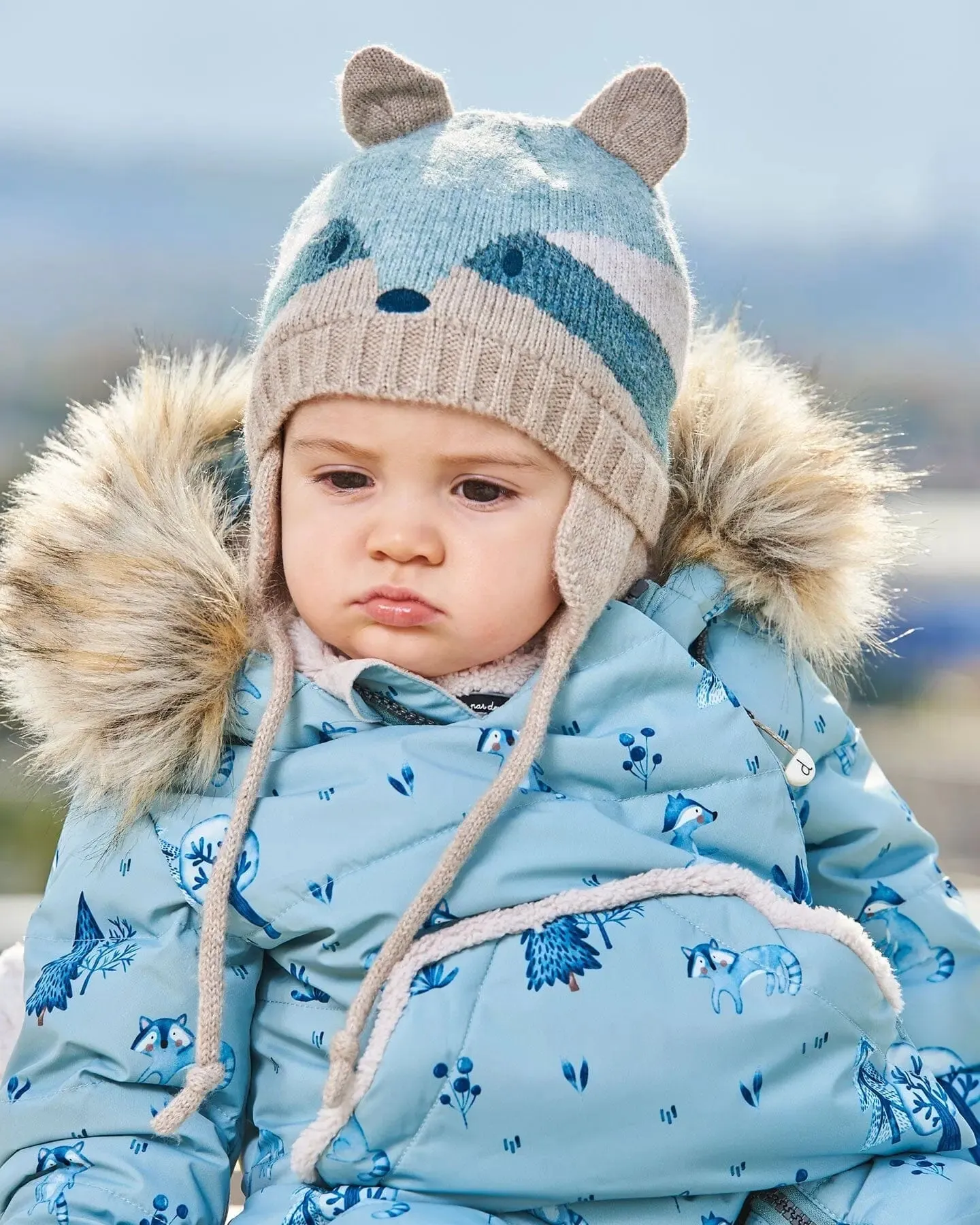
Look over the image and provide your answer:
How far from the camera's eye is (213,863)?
38.1 inches

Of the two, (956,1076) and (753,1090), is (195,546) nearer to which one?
(753,1090)

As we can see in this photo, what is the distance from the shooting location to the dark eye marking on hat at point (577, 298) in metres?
0.97

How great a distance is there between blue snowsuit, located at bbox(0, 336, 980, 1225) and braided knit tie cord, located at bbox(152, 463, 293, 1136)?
2 centimetres

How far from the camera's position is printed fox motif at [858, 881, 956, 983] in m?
1.17

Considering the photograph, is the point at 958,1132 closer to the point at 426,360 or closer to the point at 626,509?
the point at 626,509

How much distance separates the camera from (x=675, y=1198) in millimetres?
916

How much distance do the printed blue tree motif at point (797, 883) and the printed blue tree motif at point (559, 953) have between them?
207 millimetres

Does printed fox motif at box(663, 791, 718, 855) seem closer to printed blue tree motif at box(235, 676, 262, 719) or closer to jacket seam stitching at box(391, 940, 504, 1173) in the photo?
jacket seam stitching at box(391, 940, 504, 1173)

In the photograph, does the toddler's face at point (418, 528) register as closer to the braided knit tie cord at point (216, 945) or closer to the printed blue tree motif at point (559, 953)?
→ the braided knit tie cord at point (216, 945)

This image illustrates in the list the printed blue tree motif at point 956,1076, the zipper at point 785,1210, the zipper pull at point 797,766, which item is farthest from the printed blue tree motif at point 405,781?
the printed blue tree motif at point 956,1076

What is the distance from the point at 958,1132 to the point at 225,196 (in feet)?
5.61

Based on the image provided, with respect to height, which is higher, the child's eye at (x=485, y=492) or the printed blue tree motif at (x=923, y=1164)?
the child's eye at (x=485, y=492)

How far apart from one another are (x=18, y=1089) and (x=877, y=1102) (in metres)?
0.67

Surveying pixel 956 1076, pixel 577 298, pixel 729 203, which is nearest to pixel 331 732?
pixel 577 298
